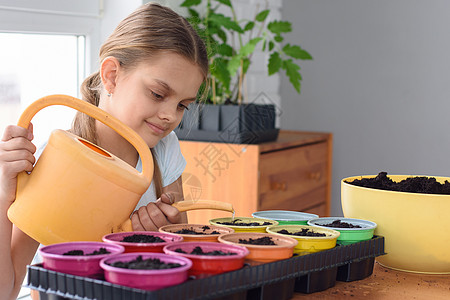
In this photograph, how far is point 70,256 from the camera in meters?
0.62

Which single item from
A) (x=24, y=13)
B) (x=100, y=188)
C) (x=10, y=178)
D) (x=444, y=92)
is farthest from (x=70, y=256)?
(x=444, y=92)

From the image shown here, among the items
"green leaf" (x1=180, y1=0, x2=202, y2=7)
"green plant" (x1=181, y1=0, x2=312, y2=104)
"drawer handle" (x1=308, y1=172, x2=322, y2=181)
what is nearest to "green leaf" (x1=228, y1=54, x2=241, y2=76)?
"green plant" (x1=181, y1=0, x2=312, y2=104)

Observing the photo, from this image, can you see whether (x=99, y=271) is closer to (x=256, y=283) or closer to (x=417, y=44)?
(x=256, y=283)

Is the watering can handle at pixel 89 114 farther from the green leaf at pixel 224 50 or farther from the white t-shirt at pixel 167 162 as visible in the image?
the green leaf at pixel 224 50

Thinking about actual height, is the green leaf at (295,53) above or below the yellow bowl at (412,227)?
above

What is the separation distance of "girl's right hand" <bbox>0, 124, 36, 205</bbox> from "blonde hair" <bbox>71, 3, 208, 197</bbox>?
1.17 feet

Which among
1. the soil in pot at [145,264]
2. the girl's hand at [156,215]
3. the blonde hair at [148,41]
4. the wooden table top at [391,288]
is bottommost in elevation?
the wooden table top at [391,288]

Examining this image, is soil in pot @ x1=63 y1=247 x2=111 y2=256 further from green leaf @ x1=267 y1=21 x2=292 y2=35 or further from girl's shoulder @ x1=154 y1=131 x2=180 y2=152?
green leaf @ x1=267 y1=21 x2=292 y2=35

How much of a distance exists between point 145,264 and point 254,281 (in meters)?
0.14

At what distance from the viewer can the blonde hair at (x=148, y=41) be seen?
115cm

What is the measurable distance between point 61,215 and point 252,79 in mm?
1926

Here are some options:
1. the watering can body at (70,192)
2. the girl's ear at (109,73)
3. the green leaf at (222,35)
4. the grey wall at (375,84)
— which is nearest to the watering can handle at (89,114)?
the watering can body at (70,192)

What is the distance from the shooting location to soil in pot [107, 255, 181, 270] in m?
0.59

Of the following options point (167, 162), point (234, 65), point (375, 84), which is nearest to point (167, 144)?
point (167, 162)
